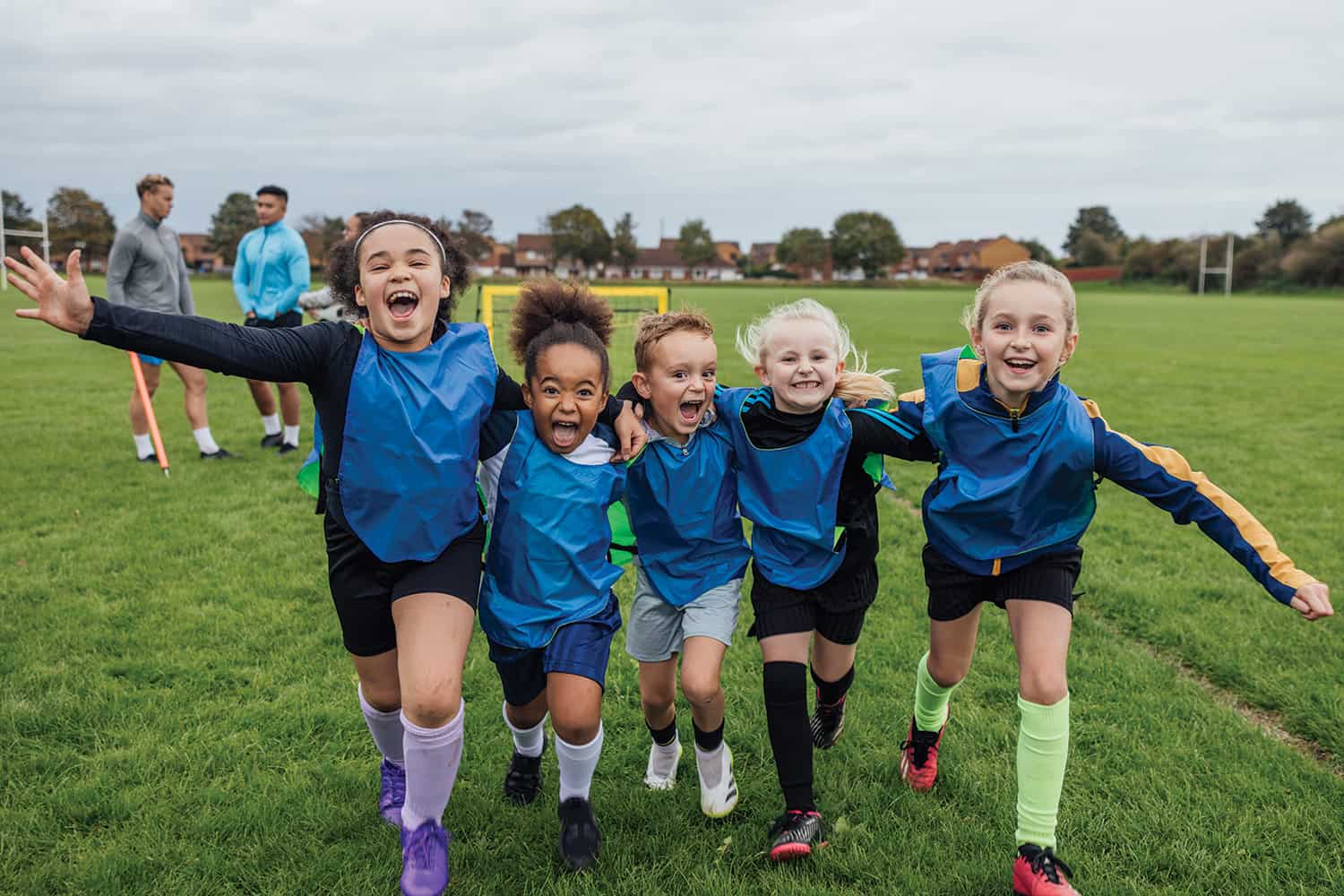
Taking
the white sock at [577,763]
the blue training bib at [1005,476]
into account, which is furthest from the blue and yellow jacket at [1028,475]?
the white sock at [577,763]

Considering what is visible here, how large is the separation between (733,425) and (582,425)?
0.58m

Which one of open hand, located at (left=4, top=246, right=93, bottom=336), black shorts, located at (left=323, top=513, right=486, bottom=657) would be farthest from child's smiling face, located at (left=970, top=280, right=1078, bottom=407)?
open hand, located at (left=4, top=246, right=93, bottom=336)

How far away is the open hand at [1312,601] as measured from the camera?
2.60 m

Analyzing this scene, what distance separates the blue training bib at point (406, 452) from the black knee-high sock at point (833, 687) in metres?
1.61

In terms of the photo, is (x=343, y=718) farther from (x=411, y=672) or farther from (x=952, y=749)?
(x=952, y=749)

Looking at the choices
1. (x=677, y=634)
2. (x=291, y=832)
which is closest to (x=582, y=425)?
(x=677, y=634)

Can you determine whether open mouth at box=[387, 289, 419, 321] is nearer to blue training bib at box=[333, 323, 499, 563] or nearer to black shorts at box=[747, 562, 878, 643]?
blue training bib at box=[333, 323, 499, 563]

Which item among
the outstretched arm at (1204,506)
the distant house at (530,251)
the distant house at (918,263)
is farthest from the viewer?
the distant house at (918,263)

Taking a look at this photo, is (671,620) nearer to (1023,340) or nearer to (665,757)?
(665,757)

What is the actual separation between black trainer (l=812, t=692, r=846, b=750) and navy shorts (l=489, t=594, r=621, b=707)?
1043 mm

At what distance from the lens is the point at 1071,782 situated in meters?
3.46

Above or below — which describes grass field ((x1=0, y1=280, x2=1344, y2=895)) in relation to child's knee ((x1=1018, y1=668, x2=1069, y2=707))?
below

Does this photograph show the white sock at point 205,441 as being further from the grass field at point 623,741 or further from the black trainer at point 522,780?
the black trainer at point 522,780

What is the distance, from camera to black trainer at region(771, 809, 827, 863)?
3008 millimetres
